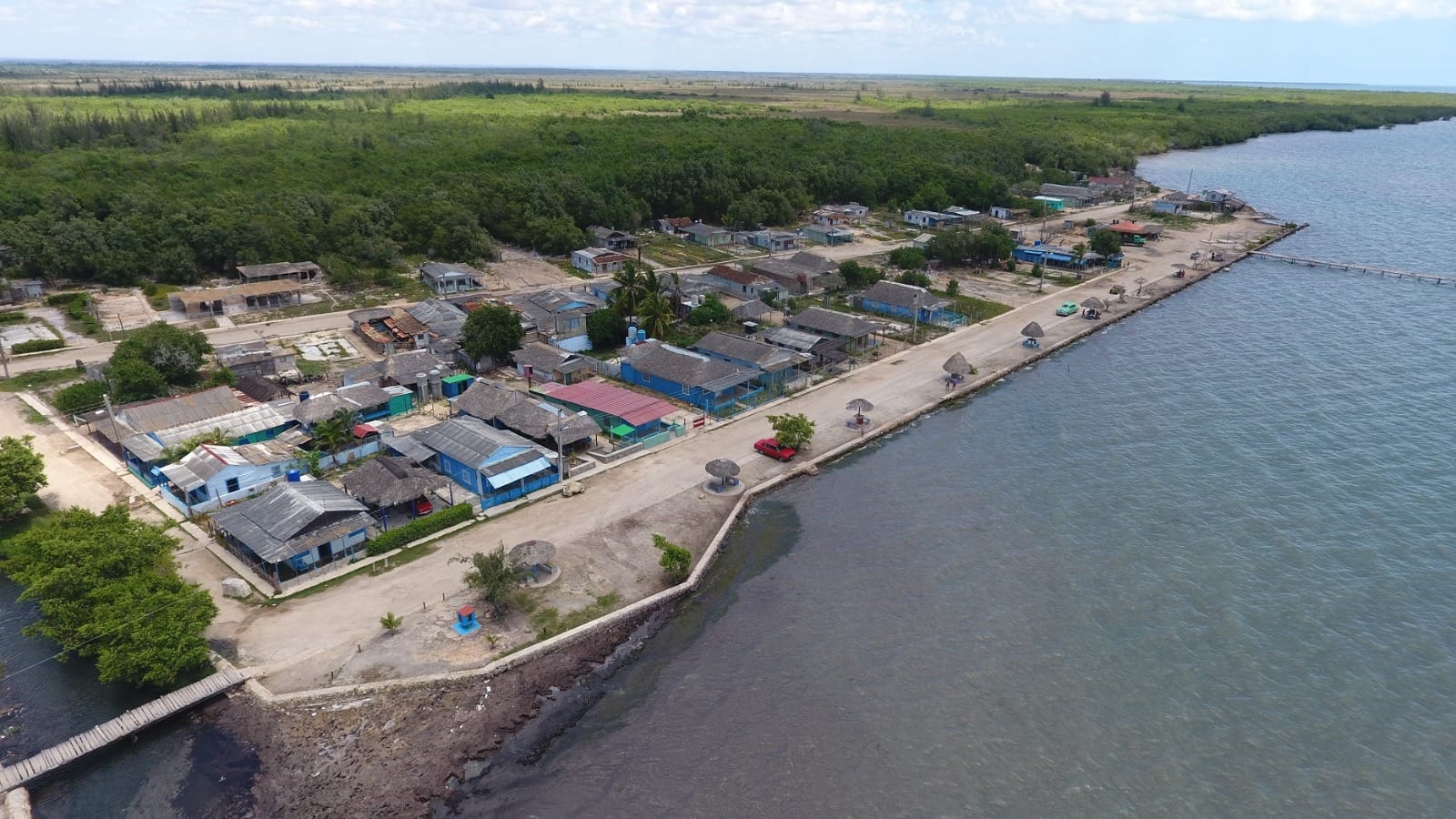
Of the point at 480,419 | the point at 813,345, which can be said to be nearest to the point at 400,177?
the point at 480,419

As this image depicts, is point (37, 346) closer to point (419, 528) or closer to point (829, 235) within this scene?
point (419, 528)

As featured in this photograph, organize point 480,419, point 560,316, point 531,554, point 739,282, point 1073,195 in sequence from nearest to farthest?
point 531,554 → point 480,419 → point 560,316 → point 739,282 → point 1073,195

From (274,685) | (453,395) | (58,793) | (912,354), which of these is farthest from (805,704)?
(912,354)

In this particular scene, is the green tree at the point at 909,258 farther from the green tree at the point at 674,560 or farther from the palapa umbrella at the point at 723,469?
the green tree at the point at 674,560

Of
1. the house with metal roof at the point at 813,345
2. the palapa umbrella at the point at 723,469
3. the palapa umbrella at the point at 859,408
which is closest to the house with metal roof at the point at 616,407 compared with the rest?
the palapa umbrella at the point at 723,469

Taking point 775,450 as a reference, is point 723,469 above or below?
above

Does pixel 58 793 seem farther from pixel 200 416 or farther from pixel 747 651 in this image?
pixel 200 416

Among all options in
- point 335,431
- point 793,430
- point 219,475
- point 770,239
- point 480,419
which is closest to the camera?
point 219,475
